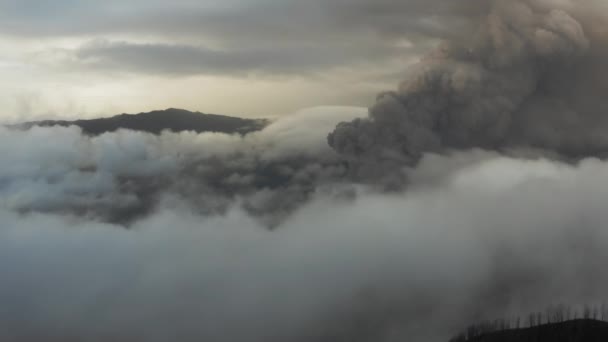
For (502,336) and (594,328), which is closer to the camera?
(594,328)

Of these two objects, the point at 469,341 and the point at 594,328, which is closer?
the point at 594,328

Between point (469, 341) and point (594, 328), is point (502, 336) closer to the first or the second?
point (469, 341)

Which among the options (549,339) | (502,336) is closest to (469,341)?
(502,336)

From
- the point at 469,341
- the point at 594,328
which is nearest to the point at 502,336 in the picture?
the point at 469,341

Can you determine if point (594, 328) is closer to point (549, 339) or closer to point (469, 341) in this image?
point (549, 339)

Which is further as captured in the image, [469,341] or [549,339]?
[469,341]
